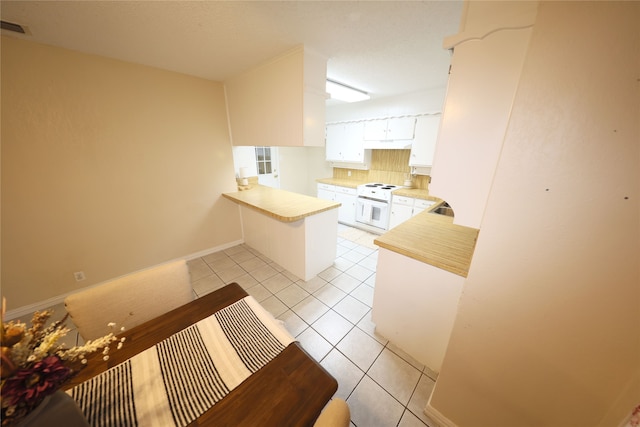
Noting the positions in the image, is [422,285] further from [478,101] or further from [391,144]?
[391,144]

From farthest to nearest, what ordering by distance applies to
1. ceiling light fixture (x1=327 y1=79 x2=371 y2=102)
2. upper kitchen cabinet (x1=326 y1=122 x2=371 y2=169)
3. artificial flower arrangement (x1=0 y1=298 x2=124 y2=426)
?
upper kitchen cabinet (x1=326 y1=122 x2=371 y2=169) < ceiling light fixture (x1=327 y1=79 x2=371 y2=102) < artificial flower arrangement (x1=0 y1=298 x2=124 y2=426)

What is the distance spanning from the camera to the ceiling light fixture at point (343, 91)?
105 inches

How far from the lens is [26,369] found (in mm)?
485

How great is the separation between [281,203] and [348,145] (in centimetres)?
228

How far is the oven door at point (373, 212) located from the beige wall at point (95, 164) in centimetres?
254

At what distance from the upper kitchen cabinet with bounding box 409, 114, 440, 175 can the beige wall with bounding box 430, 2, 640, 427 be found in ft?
8.66

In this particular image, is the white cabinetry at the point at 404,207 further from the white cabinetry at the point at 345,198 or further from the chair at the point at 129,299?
the chair at the point at 129,299

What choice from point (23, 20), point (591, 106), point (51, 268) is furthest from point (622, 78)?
point (51, 268)

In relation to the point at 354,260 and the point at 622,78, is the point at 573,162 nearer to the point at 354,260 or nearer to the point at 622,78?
the point at 622,78

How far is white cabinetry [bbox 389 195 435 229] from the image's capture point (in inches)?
124

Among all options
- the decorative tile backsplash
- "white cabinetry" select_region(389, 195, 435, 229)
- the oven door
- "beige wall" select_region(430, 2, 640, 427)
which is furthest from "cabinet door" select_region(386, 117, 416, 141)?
"beige wall" select_region(430, 2, 640, 427)

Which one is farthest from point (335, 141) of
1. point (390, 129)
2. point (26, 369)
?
point (26, 369)

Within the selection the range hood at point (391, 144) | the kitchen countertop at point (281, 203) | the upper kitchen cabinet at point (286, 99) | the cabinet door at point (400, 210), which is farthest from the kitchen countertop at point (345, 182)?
the upper kitchen cabinet at point (286, 99)

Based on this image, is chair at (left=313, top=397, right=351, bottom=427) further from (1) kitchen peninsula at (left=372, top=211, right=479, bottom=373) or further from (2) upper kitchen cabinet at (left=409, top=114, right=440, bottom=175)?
(2) upper kitchen cabinet at (left=409, top=114, right=440, bottom=175)
